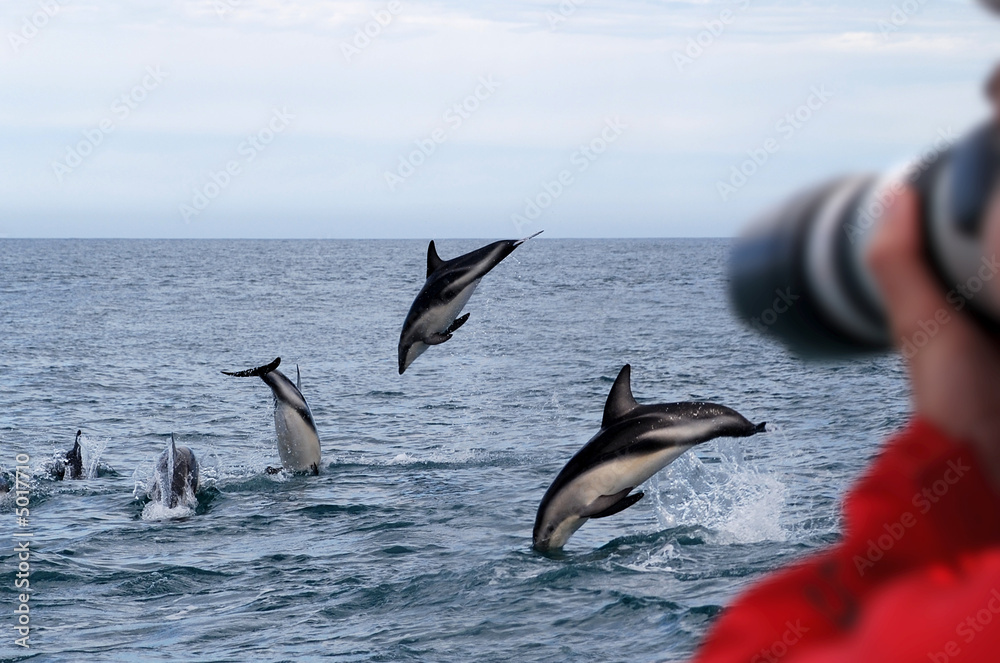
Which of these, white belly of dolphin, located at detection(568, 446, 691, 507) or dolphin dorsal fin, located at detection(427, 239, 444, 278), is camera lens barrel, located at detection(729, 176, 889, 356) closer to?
white belly of dolphin, located at detection(568, 446, 691, 507)

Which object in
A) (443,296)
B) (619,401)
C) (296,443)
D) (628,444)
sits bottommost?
(296,443)

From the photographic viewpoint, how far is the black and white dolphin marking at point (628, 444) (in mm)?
8898

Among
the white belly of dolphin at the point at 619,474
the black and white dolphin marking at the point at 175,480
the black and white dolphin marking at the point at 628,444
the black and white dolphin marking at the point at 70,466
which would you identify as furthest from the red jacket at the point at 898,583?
the black and white dolphin marking at the point at 70,466

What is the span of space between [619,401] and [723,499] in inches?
238

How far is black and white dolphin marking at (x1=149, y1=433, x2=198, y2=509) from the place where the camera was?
15.5 m

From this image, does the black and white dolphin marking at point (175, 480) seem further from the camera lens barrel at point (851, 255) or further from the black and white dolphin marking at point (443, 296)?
the camera lens barrel at point (851, 255)

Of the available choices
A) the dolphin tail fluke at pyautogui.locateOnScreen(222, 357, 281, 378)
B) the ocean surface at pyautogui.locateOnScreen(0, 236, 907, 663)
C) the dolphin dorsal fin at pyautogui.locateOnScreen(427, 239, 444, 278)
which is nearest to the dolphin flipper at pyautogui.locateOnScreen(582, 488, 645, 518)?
Answer: the ocean surface at pyautogui.locateOnScreen(0, 236, 907, 663)

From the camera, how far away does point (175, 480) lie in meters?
15.7

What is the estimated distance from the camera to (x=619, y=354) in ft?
123

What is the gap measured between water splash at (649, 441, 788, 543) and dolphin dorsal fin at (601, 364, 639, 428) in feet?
12.2

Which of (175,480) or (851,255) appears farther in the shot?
(175,480)

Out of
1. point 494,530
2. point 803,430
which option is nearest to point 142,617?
point 494,530

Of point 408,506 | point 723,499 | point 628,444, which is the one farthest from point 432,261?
point 723,499

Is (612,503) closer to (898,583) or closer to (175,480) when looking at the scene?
(175,480)
